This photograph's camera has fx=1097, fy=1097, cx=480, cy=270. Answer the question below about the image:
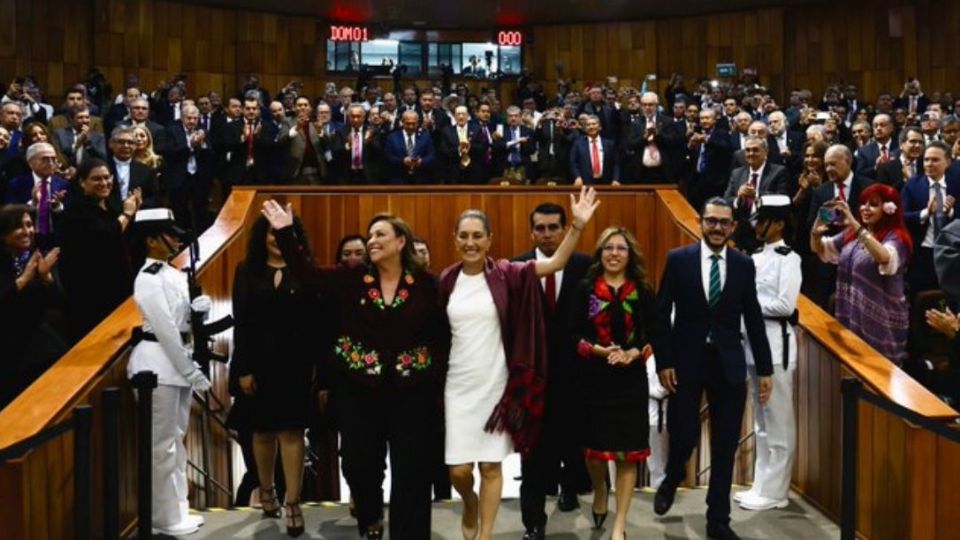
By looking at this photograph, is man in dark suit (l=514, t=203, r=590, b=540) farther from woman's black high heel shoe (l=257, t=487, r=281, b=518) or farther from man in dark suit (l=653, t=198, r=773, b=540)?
woman's black high heel shoe (l=257, t=487, r=281, b=518)

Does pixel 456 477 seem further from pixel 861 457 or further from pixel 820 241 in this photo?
pixel 820 241

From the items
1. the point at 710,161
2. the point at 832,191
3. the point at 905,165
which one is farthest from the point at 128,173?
the point at 905,165

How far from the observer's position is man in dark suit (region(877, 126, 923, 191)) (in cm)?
702

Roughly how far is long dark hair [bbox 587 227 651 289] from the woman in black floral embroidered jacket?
0.67 metres

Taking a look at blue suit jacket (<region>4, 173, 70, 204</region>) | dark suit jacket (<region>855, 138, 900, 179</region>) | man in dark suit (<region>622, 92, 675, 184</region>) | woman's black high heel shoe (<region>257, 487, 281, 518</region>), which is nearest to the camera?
woman's black high heel shoe (<region>257, 487, 281, 518</region>)

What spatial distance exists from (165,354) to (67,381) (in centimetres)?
47

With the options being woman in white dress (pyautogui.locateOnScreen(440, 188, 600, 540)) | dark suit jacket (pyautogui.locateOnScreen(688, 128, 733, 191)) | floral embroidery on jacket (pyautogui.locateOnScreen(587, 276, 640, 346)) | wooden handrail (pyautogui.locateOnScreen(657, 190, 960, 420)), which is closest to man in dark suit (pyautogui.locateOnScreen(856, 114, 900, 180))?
dark suit jacket (pyautogui.locateOnScreen(688, 128, 733, 191))

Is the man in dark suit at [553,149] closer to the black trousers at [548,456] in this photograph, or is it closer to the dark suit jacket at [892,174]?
the dark suit jacket at [892,174]

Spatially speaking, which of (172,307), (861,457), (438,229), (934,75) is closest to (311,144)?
(438,229)

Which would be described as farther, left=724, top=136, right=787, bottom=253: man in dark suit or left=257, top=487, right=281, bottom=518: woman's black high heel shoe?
left=724, top=136, right=787, bottom=253: man in dark suit

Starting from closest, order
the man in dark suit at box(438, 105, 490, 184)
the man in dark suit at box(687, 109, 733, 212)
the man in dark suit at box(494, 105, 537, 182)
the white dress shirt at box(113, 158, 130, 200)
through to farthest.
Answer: the white dress shirt at box(113, 158, 130, 200), the man in dark suit at box(687, 109, 733, 212), the man in dark suit at box(438, 105, 490, 184), the man in dark suit at box(494, 105, 537, 182)

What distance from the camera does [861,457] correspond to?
4.15m

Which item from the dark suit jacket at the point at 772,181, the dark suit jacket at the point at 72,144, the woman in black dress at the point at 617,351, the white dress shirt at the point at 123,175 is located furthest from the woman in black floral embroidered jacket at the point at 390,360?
the dark suit jacket at the point at 72,144

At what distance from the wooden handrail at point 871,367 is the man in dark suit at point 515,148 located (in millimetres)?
4943
